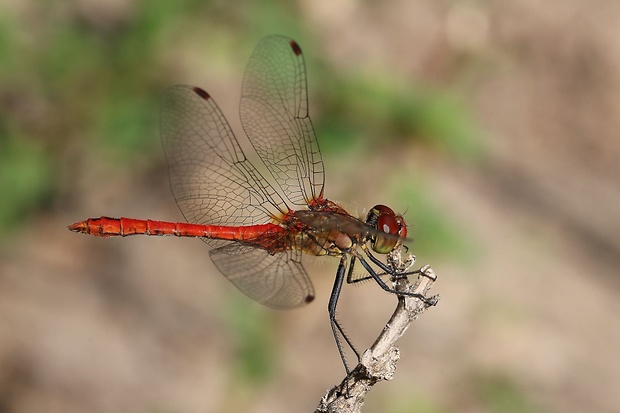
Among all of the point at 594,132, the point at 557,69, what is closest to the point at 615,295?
the point at 594,132

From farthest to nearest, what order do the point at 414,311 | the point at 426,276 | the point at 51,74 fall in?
the point at 51,74 < the point at 426,276 < the point at 414,311

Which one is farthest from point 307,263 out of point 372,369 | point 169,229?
point 372,369

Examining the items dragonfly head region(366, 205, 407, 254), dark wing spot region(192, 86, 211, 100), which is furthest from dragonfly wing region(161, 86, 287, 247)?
dragonfly head region(366, 205, 407, 254)

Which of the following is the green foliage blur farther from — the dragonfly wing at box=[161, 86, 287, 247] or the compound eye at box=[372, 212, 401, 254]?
the compound eye at box=[372, 212, 401, 254]

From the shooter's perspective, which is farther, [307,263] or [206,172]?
[307,263]

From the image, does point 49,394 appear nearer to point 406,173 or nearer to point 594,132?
point 406,173

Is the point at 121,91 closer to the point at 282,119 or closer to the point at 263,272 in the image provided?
the point at 282,119

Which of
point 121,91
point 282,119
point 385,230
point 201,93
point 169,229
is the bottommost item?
point 385,230
